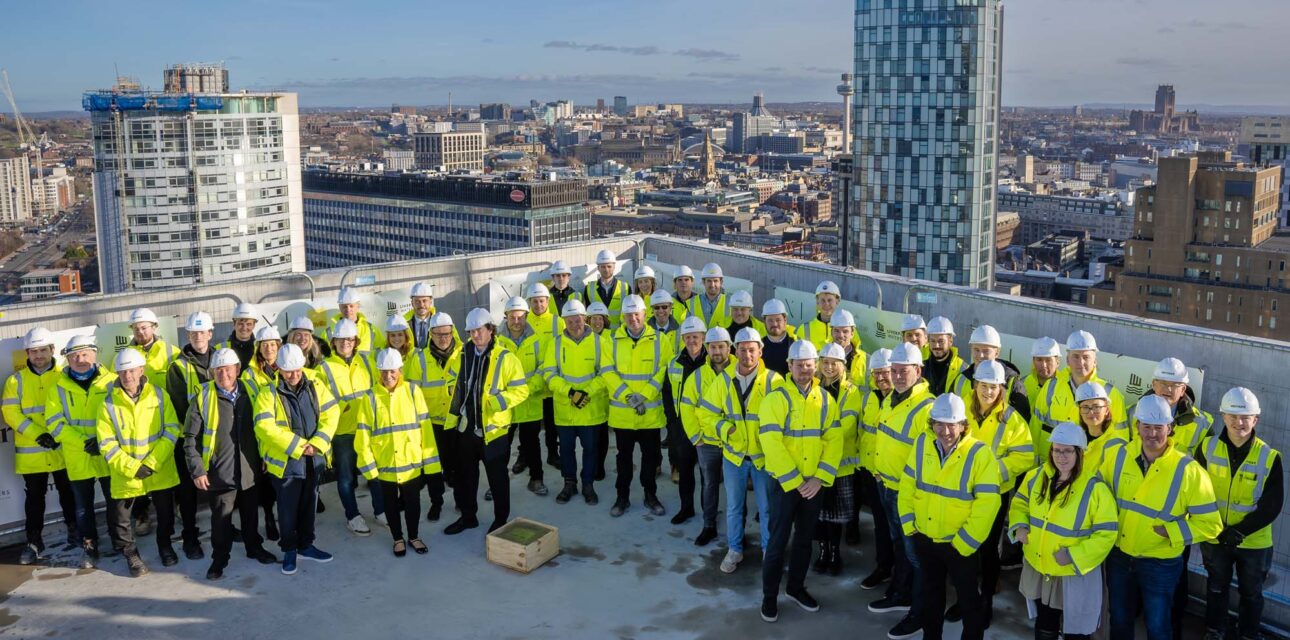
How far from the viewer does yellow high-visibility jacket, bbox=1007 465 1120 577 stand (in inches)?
225

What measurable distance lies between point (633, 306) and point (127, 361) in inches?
146

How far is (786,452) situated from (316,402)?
333cm

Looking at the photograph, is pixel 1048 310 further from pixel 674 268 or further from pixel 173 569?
pixel 173 569

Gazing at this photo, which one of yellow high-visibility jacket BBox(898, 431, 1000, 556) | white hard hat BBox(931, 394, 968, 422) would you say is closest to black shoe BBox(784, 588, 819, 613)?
yellow high-visibility jacket BBox(898, 431, 1000, 556)

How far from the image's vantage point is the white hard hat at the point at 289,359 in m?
7.42

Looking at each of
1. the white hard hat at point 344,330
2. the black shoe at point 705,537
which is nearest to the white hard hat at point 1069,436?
the black shoe at point 705,537

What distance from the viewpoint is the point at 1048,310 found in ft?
29.2

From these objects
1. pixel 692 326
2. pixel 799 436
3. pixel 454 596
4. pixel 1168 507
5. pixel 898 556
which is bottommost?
pixel 454 596

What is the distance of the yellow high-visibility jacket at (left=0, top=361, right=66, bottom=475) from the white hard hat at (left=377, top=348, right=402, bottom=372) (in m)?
2.34

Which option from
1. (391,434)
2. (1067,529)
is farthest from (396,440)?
(1067,529)

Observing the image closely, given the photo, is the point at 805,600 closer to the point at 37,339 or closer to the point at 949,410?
the point at 949,410

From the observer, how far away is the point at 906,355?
22.2 ft

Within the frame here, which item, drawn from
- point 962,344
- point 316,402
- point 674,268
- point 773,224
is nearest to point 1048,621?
point 962,344

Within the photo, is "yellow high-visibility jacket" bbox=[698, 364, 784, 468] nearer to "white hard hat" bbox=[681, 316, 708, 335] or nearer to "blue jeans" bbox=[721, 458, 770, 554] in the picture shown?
"blue jeans" bbox=[721, 458, 770, 554]
